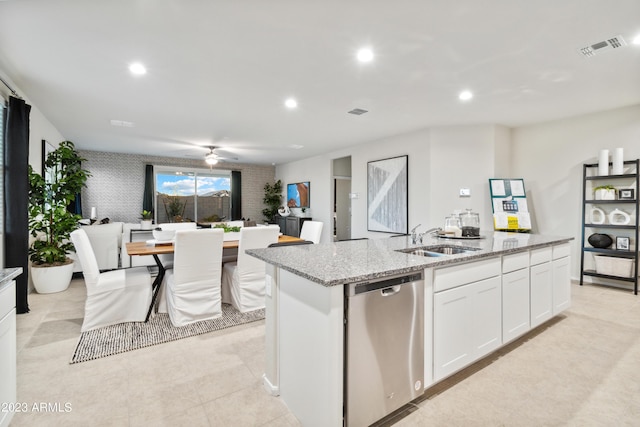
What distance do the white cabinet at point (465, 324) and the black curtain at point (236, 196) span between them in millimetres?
7886

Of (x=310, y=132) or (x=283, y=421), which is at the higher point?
(x=310, y=132)

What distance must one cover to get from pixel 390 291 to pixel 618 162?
4.45 meters

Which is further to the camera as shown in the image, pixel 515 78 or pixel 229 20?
pixel 515 78

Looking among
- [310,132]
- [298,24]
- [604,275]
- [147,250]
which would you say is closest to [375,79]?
[298,24]

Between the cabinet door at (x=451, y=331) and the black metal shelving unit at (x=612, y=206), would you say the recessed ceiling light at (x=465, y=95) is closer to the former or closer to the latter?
the black metal shelving unit at (x=612, y=206)

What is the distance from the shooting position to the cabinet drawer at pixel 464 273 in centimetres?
187

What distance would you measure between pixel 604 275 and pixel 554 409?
3.52 m

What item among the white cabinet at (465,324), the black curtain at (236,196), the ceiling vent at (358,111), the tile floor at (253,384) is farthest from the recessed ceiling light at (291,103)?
the black curtain at (236,196)

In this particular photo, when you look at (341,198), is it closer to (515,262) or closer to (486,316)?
(515,262)

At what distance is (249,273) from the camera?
3424 mm

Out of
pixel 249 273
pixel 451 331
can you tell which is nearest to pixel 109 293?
pixel 249 273

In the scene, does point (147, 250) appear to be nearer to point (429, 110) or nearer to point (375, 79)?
point (375, 79)

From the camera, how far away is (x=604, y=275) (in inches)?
166

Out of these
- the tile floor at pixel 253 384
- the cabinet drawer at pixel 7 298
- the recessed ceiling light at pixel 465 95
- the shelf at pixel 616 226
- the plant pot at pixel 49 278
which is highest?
the recessed ceiling light at pixel 465 95
